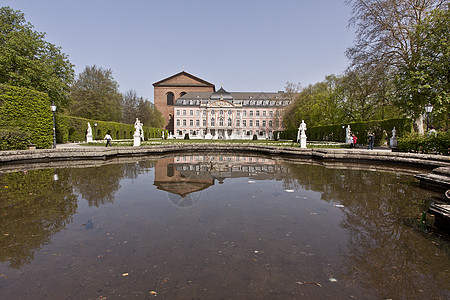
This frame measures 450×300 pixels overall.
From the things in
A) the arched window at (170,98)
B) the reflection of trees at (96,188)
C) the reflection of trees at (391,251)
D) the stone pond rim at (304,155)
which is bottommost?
the reflection of trees at (391,251)

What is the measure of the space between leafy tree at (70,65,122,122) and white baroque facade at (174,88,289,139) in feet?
84.3

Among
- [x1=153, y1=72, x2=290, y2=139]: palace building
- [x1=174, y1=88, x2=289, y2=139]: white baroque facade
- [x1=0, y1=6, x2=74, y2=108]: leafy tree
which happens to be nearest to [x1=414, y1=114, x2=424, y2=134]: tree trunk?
[x1=0, y1=6, x2=74, y2=108]: leafy tree

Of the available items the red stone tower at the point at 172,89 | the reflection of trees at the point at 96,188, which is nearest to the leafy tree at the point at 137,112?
the red stone tower at the point at 172,89

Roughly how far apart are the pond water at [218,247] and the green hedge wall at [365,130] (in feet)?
60.1

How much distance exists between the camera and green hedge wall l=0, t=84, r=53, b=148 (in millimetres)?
14383

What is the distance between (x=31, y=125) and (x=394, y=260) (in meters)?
20.1

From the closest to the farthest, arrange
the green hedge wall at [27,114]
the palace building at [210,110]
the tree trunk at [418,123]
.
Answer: the green hedge wall at [27,114], the tree trunk at [418,123], the palace building at [210,110]

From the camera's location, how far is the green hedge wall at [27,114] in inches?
566

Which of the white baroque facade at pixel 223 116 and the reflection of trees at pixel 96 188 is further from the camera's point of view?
the white baroque facade at pixel 223 116

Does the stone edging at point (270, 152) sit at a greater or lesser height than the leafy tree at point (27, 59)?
lesser

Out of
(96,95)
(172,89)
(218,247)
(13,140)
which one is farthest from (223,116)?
(218,247)

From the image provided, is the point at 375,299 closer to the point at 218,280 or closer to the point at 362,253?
the point at 362,253

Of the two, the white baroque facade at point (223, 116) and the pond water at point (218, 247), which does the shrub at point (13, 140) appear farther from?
the white baroque facade at point (223, 116)

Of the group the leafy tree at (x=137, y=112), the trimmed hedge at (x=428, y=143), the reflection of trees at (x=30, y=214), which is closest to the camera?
the reflection of trees at (x=30, y=214)
